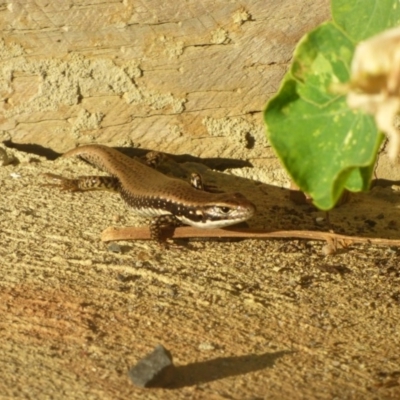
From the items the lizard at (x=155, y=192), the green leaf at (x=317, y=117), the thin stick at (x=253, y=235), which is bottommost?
the thin stick at (x=253, y=235)

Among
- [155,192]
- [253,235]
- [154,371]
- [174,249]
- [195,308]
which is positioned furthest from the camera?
[155,192]

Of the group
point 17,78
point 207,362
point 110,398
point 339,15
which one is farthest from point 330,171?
point 17,78

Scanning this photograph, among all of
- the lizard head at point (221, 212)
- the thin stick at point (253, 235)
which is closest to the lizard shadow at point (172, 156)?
the lizard head at point (221, 212)

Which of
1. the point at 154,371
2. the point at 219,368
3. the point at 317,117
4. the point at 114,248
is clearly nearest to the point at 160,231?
the point at 114,248

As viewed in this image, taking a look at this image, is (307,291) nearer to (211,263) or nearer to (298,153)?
(211,263)

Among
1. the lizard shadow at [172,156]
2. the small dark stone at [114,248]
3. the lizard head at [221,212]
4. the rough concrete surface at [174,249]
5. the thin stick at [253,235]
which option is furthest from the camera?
the lizard shadow at [172,156]

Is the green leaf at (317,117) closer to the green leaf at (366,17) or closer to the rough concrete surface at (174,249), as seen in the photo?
the green leaf at (366,17)

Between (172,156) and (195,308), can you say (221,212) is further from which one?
(195,308)
